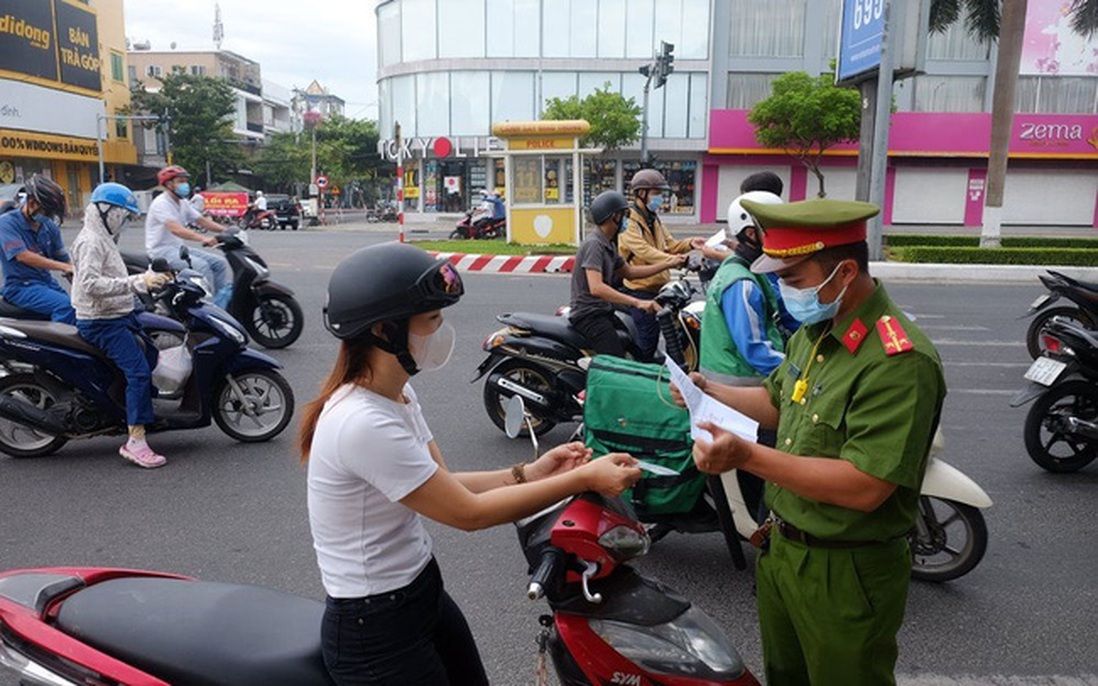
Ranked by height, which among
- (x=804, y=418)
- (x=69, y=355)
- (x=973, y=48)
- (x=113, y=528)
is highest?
(x=973, y=48)

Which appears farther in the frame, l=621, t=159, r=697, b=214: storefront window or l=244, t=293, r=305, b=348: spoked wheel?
l=621, t=159, r=697, b=214: storefront window

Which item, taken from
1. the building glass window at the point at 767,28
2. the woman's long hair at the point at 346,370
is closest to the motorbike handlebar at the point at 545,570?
the woman's long hair at the point at 346,370

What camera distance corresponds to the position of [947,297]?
13.6m

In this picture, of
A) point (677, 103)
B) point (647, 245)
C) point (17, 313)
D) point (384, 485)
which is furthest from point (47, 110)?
point (384, 485)

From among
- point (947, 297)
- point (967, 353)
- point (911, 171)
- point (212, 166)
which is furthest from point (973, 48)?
point (212, 166)

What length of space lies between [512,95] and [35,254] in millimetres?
36581

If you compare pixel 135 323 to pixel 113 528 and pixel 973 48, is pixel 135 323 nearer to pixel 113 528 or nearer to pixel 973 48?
pixel 113 528

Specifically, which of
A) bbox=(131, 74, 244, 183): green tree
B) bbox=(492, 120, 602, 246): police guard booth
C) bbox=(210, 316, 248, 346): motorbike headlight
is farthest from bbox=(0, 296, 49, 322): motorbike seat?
bbox=(131, 74, 244, 183): green tree

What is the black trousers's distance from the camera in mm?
5832

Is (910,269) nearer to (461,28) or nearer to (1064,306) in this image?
(1064,306)

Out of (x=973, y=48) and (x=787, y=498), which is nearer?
(x=787, y=498)

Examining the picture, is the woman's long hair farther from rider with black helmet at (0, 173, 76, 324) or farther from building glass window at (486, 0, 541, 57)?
building glass window at (486, 0, 541, 57)

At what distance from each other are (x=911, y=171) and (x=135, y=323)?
37.1 meters

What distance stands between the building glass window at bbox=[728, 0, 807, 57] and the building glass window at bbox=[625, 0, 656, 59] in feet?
12.5
